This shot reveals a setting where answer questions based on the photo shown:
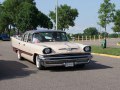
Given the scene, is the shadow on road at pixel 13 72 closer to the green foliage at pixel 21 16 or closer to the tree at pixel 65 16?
the tree at pixel 65 16

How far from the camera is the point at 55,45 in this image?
13.7 metres

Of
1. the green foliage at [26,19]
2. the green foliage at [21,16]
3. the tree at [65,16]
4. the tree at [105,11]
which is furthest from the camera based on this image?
the green foliage at [21,16]

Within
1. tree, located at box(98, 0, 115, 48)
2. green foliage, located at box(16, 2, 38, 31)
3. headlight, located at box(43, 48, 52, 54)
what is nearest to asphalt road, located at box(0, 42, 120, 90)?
headlight, located at box(43, 48, 52, 54)

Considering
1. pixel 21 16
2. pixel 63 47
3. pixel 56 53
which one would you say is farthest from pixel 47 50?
pixel 21 16

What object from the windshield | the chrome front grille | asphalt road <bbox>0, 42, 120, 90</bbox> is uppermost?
the windshield

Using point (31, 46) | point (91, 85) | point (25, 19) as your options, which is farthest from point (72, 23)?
point (91, 85)

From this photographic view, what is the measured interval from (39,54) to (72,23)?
5907 cm

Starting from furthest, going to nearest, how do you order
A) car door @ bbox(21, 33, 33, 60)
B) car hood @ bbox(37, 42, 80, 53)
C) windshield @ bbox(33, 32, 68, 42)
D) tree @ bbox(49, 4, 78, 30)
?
tree @ bbox(49, 4, 78, 30), windshield @ bbox(33, 32, 68, 42), car door @ bbox(21, 33, 33, 60), car hood @ bbox(37, 42, 80, 53)

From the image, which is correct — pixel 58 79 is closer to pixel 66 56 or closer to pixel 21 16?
pixel 66 56

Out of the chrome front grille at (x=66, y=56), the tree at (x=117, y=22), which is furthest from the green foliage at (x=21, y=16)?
the chrome front grille at (x=66, y=56)

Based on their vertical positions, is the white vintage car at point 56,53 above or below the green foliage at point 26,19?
below

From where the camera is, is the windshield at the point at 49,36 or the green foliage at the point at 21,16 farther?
the green foliage at the point at 21,16

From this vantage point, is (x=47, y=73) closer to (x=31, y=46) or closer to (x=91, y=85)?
(x=31, y=46)

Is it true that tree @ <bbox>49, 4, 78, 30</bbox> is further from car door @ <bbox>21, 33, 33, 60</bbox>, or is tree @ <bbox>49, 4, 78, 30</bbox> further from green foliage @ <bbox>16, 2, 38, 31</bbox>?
car door @ <bbox>21, 33, 33, 60</bbox>
